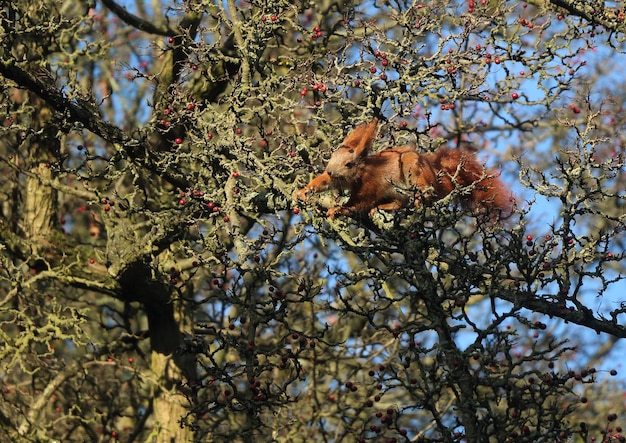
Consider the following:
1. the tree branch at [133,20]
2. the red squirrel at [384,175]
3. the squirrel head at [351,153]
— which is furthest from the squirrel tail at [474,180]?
the tree branch at [133,20]

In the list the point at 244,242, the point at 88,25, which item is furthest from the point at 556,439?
the point at 88,25

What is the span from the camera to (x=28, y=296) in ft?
29.9

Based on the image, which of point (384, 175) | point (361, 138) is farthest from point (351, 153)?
point (384, 175)

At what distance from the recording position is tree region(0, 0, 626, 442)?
5.71m

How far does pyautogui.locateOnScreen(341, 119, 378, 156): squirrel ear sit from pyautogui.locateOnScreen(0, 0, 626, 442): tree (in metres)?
0.10

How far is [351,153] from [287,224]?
2.85 meters

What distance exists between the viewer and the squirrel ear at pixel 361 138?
681cm

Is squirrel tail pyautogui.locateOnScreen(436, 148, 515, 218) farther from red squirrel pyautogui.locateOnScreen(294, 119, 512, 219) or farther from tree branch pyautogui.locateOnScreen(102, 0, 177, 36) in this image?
tree branch pyautogui.locateOnScreen(102, 0, 177, 36)

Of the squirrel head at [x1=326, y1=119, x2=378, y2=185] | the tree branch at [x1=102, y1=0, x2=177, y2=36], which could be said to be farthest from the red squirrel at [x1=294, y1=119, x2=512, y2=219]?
the tree branch at [x1=102, y1=0, x2=177, y2=36]

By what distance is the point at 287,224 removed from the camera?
962cm

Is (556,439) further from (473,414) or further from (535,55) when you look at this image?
(535,55)

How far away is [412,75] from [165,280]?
2.66m

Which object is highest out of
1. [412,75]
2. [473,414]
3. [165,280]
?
[412,75]

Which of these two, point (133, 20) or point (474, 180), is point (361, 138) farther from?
point (133, 20)
